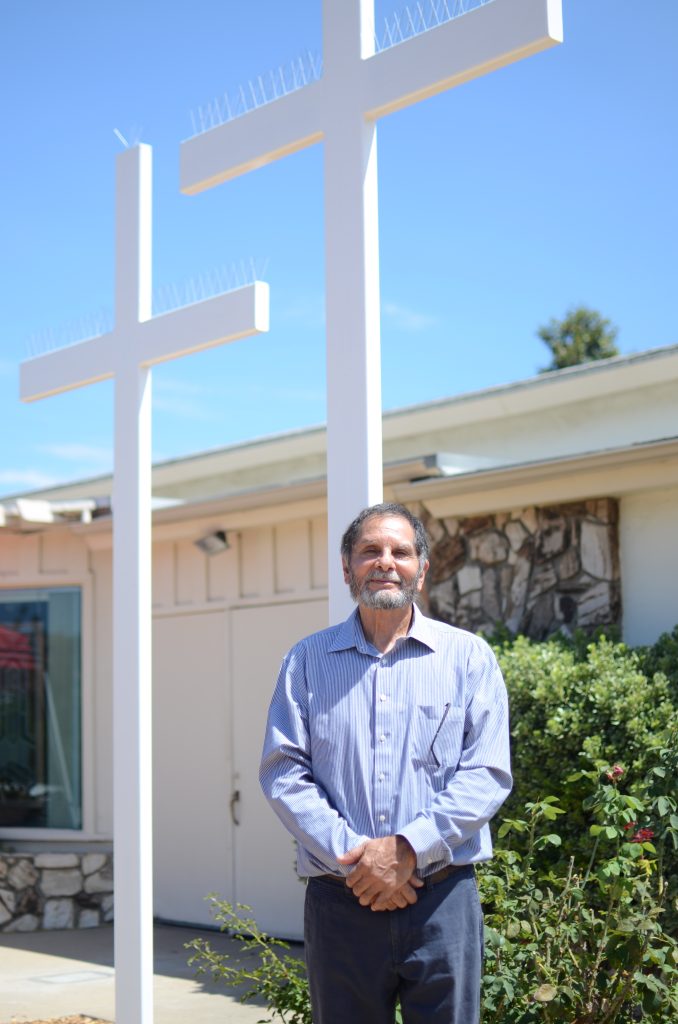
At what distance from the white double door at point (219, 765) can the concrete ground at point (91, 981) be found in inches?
14.7

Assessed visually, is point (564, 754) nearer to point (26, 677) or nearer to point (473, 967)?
point (473, 967)

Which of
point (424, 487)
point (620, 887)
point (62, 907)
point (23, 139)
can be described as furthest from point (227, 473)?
point (620, 887)

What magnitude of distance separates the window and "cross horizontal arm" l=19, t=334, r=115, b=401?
189 inches

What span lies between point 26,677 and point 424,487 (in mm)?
4619

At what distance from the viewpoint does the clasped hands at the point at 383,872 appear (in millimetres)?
3000

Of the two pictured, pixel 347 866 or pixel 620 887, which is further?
pixel 620 887

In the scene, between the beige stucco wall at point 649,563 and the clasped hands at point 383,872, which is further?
the beige stucco wall at point 649,563

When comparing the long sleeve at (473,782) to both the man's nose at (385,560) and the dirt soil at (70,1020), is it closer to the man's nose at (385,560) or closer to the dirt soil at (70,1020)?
the man's nose at (385,560)

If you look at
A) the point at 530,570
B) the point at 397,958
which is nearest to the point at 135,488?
the point at 397,958

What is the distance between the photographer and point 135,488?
513 centimetres

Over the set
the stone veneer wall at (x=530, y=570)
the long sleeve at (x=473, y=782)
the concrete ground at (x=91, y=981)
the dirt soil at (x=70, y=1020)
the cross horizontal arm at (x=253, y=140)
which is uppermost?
the cross horizontal arm at (x=253, y=140)

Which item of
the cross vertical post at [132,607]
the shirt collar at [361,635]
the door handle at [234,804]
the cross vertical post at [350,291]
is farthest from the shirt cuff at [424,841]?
the door handle at [234,804]

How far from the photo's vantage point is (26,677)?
34.3 ft

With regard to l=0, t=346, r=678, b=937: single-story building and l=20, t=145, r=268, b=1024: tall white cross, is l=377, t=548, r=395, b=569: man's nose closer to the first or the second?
l=20, t=145, r=268, b=1024: tall white cross
